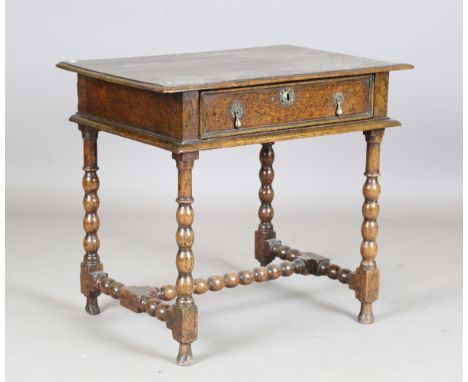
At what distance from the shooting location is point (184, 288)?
17.6 feet

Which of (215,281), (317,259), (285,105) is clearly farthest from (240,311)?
(285,105)

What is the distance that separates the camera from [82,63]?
5684 mm

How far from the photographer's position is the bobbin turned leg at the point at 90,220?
581 centimetres

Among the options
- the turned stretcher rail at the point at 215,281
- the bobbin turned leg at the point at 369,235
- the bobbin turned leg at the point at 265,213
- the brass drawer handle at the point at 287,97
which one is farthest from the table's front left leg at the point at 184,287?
the bobbin turned leg at the point at 265,213

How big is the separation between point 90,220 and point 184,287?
0.80m

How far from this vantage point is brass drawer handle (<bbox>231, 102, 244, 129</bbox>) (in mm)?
5238

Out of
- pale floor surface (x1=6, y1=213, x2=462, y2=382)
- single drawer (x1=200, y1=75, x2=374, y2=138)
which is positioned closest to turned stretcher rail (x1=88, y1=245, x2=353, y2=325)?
pale floor surface (x1=6, y1=213, x2=462, y2=382)

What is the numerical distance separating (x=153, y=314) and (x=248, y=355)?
1.58 feet

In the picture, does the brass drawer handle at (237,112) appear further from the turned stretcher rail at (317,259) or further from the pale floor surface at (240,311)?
the turned stretcher rail at (317,259)

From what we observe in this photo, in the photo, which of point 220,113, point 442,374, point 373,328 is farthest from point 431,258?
point 220,113

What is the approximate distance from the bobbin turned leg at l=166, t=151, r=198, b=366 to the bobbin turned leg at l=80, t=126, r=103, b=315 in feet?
2.18

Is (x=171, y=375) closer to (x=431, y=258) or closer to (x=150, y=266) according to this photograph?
(x=150, y=266)

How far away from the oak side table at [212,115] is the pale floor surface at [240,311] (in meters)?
0.14

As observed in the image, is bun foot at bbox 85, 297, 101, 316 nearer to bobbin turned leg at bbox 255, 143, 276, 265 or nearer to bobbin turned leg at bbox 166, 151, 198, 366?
bobbin turned leg at bbox 166, 151, 198, 366
